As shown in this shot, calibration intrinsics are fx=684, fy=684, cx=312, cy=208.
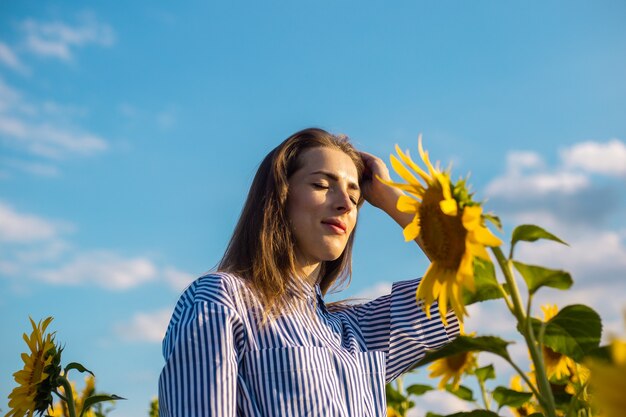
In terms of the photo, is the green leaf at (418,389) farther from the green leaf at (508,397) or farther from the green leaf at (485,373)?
the green leaf at (508,397)

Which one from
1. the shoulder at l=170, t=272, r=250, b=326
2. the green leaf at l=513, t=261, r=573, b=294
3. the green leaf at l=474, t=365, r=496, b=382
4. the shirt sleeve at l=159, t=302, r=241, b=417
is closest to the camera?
the green leaf at l=513, t=261, r=573, b=294

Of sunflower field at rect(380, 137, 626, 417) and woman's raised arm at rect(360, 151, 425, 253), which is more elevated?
woman's raised arm at rect(360, 151, 425, 253)

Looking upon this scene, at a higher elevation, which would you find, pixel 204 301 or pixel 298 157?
pixel 298 157

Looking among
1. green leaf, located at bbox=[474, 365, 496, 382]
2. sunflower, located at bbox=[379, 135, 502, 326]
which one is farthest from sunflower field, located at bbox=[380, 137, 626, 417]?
green leaf, located at bbox=[474, 365, 496, 382]

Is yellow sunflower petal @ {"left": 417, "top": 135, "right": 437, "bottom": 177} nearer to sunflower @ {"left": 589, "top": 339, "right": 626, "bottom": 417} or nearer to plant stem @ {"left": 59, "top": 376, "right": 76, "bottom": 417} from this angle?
sunflower @ {"left": 589, "top": 339, "right": 626, "bottom": 417}

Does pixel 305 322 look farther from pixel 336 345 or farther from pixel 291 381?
pixel 291 381

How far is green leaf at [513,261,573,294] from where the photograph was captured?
1286mm

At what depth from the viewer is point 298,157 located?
336cm

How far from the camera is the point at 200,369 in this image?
7.55ft

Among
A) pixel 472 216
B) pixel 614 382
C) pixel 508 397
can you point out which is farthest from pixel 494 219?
pixel 508 397

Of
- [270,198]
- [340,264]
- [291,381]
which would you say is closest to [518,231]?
[291,381]

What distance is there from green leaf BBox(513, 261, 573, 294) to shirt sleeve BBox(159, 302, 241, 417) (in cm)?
130

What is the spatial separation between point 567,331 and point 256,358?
1397 mm

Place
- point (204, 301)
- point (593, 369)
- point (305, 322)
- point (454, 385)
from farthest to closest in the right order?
point (454, 385)
point (305, 322)
point (204, 301)
point (593, 369)
